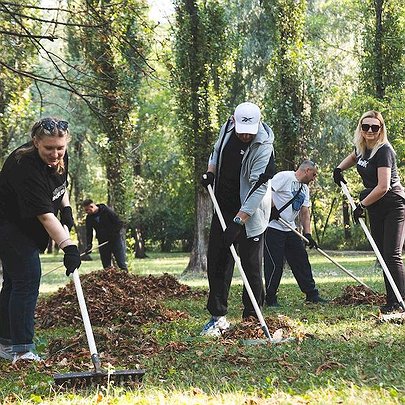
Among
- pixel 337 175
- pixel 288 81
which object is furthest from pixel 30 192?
pixel 288 81

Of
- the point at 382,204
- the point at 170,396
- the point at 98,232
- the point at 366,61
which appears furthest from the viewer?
the point at 366,61

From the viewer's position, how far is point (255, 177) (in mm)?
6590

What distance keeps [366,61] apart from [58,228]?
14.6 meters

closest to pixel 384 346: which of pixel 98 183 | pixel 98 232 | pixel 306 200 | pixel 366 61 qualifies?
pixel 306 200

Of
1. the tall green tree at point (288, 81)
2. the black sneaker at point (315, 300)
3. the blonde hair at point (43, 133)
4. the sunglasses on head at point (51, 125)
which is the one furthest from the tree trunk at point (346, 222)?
the sunglasses on head at point (51, 125)

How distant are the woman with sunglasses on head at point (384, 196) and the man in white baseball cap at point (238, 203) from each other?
4.04 ft

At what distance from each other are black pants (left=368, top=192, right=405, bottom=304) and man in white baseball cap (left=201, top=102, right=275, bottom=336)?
1344 millimetres

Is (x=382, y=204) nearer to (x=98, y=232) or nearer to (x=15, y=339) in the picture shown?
(x=15, y=339)

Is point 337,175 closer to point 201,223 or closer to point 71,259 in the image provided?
point 71,259

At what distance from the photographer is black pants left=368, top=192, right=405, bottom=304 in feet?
24.3

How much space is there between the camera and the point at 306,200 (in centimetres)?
953

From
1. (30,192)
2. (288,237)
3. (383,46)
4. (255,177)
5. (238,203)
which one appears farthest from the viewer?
(383,46)

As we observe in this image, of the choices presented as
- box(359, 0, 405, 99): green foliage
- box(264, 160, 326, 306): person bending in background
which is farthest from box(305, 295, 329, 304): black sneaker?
box(359, 0, 405, 99): green foliage

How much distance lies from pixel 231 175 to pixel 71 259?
2104 mm
